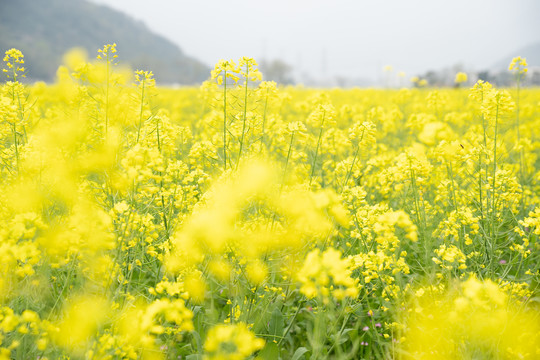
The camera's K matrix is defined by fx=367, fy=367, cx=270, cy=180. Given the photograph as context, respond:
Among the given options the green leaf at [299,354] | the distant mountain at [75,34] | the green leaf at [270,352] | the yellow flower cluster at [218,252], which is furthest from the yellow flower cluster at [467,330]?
the distant mountain at [75,34]

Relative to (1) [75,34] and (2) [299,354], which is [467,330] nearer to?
(2) [299,354]

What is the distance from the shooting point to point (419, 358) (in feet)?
6.95

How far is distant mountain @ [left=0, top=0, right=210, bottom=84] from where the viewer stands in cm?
8616

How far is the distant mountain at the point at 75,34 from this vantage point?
86156 millimetres

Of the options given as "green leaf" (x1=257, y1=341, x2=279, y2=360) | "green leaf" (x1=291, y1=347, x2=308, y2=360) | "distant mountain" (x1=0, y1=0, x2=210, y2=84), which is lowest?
"green leaf" (x1=291, y1=347, x2=308, y2=360)

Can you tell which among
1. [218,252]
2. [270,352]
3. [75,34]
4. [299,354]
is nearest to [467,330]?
[299,354]

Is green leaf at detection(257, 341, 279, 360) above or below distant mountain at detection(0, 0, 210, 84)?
below

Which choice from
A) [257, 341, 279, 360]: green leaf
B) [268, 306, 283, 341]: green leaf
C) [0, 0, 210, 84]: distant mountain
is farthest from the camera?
[0, 0, 210, 84]: distant mountain

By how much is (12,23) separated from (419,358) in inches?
5425

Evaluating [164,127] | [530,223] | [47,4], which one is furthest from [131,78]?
[47,4]

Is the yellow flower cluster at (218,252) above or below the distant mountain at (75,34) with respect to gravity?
below

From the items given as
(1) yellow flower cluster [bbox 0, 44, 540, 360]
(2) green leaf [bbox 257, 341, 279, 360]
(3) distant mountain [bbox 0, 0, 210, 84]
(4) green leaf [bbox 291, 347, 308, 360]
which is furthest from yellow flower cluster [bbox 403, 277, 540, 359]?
(3) distant mountain [bbox 0, 0, 210, 84]

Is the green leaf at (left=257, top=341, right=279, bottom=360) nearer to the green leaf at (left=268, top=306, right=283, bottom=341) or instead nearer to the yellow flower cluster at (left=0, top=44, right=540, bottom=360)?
the yellow flower cluster at (left=0, top=44, right=540, bottom=360)

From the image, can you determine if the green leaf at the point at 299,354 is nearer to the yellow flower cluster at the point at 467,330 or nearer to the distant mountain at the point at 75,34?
the yellow flower cluster at the point at 467,330
